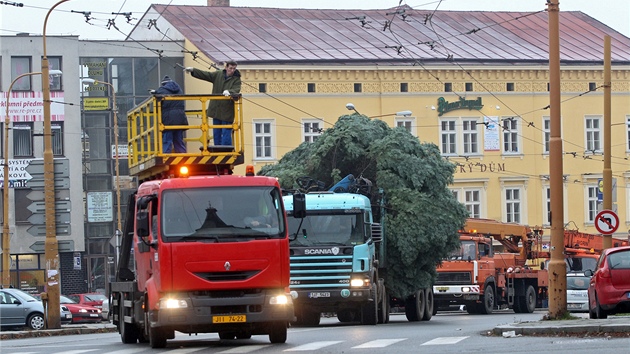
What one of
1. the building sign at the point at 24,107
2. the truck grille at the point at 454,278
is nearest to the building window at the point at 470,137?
the building sign at the point at 24,107

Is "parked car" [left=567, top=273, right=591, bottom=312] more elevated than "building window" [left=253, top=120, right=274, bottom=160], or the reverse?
"building window" [left=253, top=120, right=274, bottom=160]

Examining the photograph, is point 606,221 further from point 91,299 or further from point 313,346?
point 91,299

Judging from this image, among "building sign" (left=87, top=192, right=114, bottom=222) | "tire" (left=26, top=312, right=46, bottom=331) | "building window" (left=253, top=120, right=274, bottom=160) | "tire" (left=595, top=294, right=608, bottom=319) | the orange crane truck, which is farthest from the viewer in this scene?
"building sign" (left=87, top=192, right=114, bottom=222)

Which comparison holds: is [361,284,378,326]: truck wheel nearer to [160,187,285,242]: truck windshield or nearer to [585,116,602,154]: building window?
[160,187,285,242]: truck windshield

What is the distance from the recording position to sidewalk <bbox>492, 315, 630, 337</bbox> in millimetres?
19438

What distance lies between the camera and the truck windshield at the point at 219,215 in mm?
19312

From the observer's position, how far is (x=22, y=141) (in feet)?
213

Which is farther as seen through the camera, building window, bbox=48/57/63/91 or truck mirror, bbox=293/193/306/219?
building window, bbox=48/57/63/91

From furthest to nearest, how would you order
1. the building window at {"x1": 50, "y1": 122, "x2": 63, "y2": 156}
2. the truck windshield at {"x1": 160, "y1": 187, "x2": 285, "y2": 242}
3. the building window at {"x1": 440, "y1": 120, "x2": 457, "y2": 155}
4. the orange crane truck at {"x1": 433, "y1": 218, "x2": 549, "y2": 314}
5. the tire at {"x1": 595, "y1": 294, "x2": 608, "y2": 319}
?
the building window at {"x1": 440, "y1": 120, "x2": 457, "y2": 155} → the building window at {"x1": 50, "y1": 122, "x2": 63, "y2": 156} → the orange crane truck at {"x1": 433, "y1": 218, "x2": 549, "y2": 314} → the tire at {"x1": 595, "y1": 294, "x2": 608, "y2": 319} → the truck windshield at {"x1": 160, "y1": 187, "x2": 285, "y2": 242}

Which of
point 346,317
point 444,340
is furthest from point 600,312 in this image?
point 346,317

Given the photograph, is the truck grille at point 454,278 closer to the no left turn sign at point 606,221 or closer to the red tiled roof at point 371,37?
the no left turn sign at point 606,221

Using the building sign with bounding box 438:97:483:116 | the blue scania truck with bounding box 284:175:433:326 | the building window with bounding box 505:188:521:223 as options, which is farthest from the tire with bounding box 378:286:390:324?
the building window with bounding box 505:188:521:223

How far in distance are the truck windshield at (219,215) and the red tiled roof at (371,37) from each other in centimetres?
4340

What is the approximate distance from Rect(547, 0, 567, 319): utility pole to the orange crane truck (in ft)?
48.0
